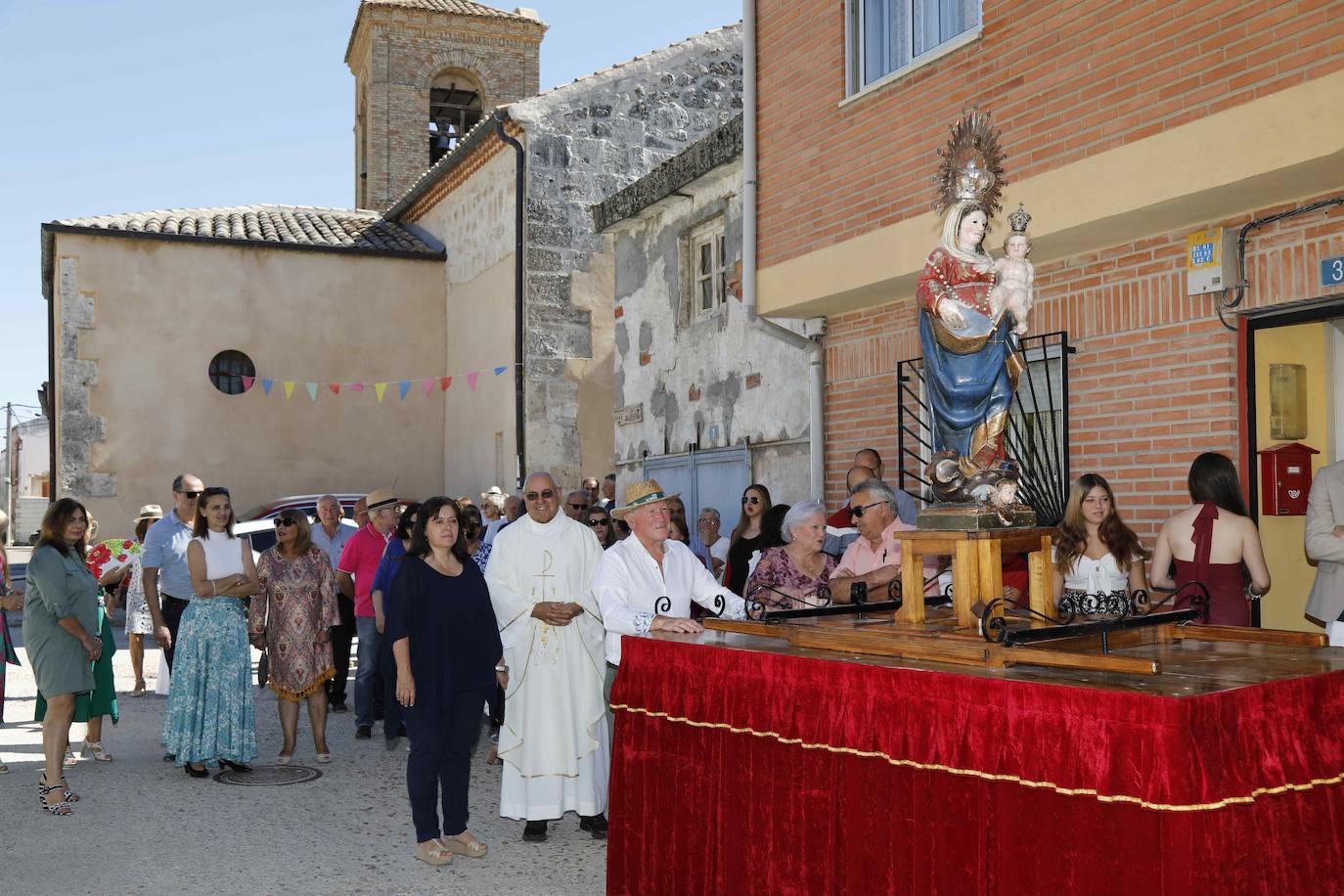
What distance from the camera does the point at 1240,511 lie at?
5926 millimetres

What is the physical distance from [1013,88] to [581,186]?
12.3 m

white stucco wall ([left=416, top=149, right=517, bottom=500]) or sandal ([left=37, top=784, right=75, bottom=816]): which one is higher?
white stucco wall ([left=416, top=149, right=517, bottom=500])

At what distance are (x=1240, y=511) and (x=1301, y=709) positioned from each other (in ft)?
8.49

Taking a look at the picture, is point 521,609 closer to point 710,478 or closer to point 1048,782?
point 1048,782

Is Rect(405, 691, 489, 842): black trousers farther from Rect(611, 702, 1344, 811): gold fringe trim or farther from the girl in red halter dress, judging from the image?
the girl in red halter dress

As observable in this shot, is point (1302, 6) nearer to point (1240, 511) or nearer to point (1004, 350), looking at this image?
point (1240, 511)

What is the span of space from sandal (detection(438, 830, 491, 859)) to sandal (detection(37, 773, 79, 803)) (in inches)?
97.5

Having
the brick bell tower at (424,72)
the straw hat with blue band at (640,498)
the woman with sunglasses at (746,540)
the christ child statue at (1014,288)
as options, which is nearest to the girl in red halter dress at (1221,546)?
the christ child statue at (1014,288)

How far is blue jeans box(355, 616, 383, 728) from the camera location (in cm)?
933

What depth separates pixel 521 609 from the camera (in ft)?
20.9

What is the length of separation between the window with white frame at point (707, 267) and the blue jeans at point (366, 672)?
5.26 meters

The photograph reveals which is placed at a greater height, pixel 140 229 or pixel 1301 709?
pixel 140 229

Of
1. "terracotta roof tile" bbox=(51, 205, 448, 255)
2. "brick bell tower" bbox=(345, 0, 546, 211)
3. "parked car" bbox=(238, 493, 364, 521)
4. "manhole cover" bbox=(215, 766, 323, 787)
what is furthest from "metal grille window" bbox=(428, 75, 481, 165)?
"manhole cover" bbox=(215, 766, 323, 787)

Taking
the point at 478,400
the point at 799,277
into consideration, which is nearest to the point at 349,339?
the point at 478,400
